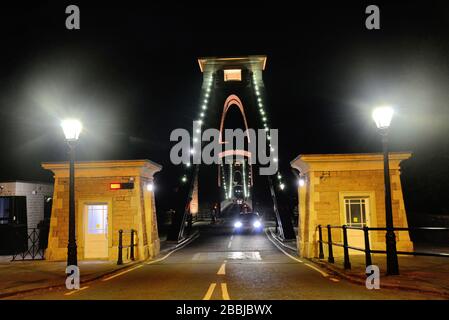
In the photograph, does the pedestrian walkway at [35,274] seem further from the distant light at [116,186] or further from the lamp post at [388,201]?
the lamp post at [388,201]

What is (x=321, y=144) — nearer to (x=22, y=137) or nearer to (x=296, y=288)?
(x=22, y=137)

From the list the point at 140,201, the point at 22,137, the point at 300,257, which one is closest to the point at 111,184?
the point at 140,201

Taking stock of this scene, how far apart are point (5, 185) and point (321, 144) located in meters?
30.0

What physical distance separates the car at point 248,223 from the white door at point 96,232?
18.2 metres

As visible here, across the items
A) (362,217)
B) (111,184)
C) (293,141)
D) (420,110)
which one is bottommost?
(362,217)

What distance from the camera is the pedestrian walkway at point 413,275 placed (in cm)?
780

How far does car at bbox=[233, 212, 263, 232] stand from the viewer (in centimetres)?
3278

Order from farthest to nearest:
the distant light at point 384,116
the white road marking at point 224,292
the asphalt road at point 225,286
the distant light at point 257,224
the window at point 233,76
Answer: the window at point 233,76 → the distant light at point 257,224 → the distant light at point 384,116 → the asphalt road at point 225,286 → the white road marking at point 224,292

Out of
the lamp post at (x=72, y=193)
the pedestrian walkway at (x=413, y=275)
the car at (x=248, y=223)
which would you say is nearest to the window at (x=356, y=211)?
the pedestrian walkway at (x=413, y=275)

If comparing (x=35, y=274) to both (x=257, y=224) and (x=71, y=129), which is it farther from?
(x=257, y=224)

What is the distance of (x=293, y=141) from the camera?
2082 inches

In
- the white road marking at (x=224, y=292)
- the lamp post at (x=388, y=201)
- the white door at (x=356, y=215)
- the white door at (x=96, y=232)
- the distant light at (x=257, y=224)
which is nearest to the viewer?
the white road marking at (x=224, y=292)

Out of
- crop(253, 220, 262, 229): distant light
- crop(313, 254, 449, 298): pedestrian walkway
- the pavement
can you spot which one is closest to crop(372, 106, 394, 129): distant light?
crop(313, 254, 449, 298): pedestrian walkway

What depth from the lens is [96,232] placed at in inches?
607
